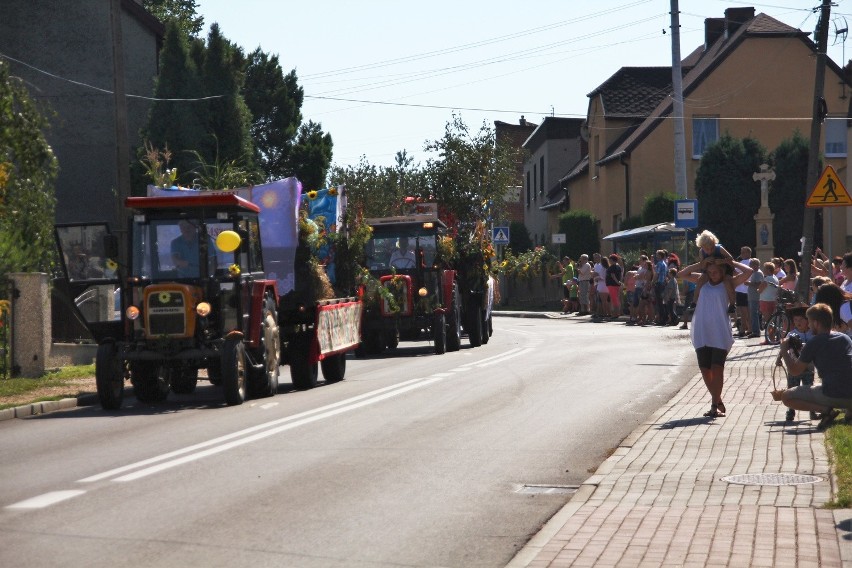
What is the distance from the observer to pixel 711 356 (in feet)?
45.6

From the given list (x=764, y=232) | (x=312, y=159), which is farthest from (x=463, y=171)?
(x=764, y=232)

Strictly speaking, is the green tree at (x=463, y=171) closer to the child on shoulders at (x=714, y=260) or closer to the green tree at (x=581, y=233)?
the green tree at (x=581, y=233)

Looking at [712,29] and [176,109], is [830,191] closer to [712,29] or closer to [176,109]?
[176,109]

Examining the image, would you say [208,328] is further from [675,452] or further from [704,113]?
[704,113]

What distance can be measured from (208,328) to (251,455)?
17.4 feet

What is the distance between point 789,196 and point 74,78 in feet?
79.8

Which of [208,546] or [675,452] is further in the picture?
[675,452]

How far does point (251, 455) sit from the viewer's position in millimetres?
11344

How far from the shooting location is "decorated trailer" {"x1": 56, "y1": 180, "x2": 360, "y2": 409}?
16.0 m

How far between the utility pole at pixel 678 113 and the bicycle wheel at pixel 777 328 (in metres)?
12.3

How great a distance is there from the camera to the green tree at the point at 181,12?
65125 millimetres

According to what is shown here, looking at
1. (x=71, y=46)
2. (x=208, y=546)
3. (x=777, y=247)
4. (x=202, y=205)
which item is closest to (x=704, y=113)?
(x=777, y=247)

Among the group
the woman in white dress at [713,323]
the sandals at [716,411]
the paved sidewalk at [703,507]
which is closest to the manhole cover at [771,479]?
the paved sidewalk at [703,507]

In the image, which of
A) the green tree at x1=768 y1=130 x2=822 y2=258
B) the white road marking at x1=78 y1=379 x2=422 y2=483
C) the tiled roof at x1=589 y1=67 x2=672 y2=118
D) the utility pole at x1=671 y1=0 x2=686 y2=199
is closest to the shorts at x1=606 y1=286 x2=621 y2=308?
the utility pole at x1=671 y1=0 x2=686 y2=199
